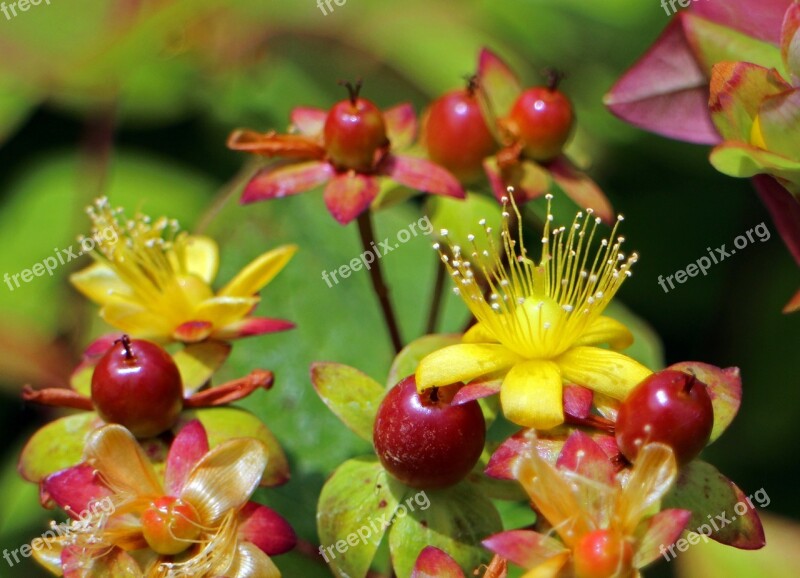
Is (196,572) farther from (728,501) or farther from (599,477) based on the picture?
(728,501)

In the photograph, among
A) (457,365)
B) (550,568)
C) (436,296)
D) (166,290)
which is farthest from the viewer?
(436,296)

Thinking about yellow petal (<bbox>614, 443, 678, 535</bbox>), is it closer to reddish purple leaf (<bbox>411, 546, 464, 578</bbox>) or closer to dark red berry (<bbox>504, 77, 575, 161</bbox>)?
reddish purple leaf (<bbox>411, 546, 464, 578</bbox>)

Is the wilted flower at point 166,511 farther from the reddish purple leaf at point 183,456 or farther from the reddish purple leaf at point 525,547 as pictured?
the reddish purple leaf at point 525,547

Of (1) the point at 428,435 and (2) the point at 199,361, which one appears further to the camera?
(2) the point at 199,361

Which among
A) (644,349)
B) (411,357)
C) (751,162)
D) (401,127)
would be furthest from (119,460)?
(644,349)

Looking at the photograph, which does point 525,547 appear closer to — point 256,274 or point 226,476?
point 226,476

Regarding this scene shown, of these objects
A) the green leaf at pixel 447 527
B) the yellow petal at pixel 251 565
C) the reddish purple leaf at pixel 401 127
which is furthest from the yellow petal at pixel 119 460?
the reddish purple leaf at pixel 401 127
